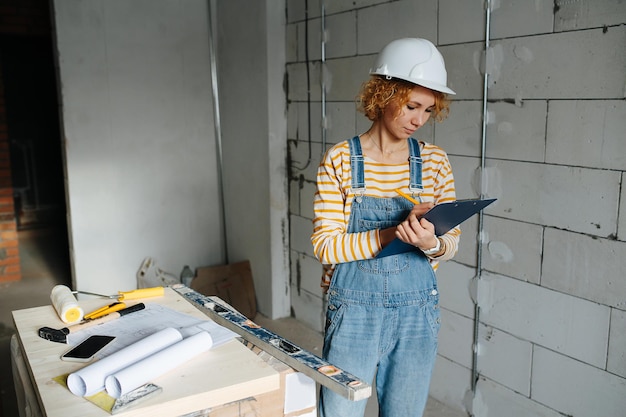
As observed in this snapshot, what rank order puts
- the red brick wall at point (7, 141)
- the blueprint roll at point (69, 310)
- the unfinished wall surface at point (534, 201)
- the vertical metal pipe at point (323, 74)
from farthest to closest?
the red brick wall at point (7, 141) < the vertical metal pipe at point (323, 74) < the unfinished wall surface at point (534, 201) < the blueprint roll at point (69, 310)

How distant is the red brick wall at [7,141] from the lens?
4641 millimetres

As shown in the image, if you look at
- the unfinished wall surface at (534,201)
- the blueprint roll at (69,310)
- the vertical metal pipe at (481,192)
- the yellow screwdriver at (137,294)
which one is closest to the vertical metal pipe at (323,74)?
the unfinished wall surface at (534,201)

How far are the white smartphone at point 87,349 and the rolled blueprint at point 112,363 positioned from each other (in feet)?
0.31

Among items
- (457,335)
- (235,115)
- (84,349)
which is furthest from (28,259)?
(84,349)

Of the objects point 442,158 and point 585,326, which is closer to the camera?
point 442,158

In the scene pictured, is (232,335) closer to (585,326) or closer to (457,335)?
(585,326)

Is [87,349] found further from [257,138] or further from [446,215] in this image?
[257,138]

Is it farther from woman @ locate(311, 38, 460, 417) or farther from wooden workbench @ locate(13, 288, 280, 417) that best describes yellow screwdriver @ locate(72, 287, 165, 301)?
woman @ locate(311, 38, 460, 417)

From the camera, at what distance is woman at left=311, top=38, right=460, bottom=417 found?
1.49 metres

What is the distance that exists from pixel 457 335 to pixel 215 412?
1.64 meters

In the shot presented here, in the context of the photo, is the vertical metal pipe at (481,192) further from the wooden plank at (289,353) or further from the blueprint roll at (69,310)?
the blueprint roll at (69,310)

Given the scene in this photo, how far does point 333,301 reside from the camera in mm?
1534

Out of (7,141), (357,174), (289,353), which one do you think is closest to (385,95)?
(357,174)

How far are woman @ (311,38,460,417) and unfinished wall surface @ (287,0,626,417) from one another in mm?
732
